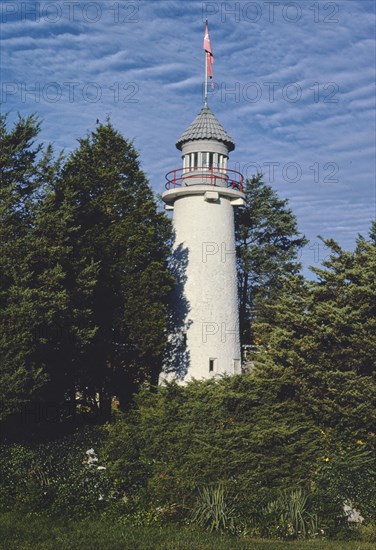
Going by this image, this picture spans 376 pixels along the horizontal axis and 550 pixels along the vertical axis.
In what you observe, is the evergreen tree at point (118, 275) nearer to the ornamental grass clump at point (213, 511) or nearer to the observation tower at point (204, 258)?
the observation tower at point (204, 258)

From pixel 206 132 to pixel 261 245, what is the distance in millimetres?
10641

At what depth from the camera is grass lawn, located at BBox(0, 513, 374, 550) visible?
13.6 metres

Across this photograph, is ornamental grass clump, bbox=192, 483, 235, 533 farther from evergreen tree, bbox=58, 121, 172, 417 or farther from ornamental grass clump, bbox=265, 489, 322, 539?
evergreen tree, bbox=58, 121, 172, 417

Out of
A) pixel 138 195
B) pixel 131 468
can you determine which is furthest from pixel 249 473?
pixel 138 195

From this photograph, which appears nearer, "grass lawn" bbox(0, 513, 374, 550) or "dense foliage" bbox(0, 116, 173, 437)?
"grass lawn" bbox(0, 513, 374, 550)

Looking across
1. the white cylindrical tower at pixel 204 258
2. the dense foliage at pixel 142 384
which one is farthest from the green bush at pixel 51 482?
the white cylindrical tower at pixel 204 258

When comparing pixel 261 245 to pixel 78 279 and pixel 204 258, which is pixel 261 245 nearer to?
pixel 204 258

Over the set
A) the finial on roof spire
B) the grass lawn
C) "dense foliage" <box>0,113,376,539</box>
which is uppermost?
the finial on roof spire

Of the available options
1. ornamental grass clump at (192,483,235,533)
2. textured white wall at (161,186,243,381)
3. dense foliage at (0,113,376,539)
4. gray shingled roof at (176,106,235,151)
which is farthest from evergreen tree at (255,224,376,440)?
gray shingled roof at (176,106,235,151)

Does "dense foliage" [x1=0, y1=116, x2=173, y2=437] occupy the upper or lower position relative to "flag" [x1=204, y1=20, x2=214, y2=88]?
lower

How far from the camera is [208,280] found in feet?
103

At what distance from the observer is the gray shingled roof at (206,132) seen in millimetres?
31611

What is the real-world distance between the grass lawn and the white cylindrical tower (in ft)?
50.8

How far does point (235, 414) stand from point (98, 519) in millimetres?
4761
